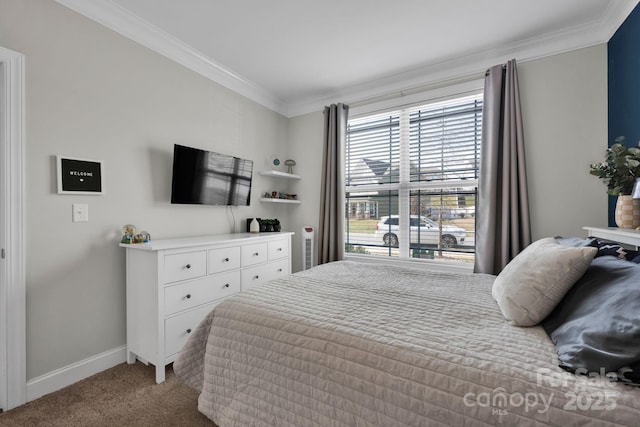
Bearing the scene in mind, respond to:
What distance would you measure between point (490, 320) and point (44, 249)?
8.51 ft

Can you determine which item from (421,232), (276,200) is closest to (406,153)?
(421,232)

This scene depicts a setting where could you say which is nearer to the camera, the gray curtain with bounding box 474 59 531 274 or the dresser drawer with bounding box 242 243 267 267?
the gray curtain with bounding box 474 59 531 274

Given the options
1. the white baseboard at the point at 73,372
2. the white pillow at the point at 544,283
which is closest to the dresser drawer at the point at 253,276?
the white baseboard at the point at 73,372

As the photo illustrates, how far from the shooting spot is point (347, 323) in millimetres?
1177

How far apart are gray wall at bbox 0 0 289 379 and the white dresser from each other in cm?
22

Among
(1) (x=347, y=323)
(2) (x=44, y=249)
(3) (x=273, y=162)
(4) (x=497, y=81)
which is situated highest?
(4) (x=497, y=81)

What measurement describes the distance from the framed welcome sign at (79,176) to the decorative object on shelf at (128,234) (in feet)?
1.04

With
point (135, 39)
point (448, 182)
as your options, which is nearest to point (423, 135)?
point (448, 182)

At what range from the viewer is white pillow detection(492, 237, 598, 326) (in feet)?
→ 3.59

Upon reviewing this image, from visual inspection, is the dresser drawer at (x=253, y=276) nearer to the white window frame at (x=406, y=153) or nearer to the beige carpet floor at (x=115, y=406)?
the beige carpet floor at (x=115, y=406)

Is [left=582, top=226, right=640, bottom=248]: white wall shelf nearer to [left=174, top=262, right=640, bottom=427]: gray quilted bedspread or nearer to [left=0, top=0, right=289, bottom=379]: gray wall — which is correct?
[left=174, top=262, right=640, bottom=427]: gray quilted bedspread

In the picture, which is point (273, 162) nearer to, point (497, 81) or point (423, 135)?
point (423, 135)

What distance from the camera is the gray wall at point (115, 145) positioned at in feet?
5.90

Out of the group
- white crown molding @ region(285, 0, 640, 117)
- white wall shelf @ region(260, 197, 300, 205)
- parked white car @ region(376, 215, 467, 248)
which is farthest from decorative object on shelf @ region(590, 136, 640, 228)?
white wall shelf @ region(260, 197, 300, 205)
